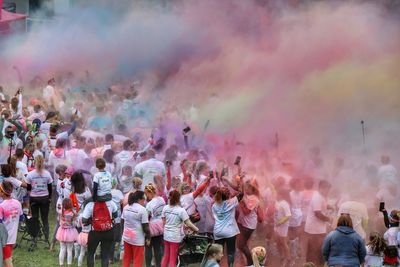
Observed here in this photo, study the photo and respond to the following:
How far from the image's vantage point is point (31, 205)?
1184 cm

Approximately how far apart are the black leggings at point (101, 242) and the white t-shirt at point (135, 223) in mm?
331

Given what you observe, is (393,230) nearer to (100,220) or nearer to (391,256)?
(391,256)

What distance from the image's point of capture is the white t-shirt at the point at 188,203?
10.7 meters

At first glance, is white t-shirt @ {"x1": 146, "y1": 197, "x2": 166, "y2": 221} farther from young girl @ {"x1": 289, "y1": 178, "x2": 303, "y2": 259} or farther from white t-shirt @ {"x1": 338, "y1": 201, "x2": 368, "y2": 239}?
white t-shirt @ {"x1": 338, "y1": 201, "x2": 368, "y2": 239}

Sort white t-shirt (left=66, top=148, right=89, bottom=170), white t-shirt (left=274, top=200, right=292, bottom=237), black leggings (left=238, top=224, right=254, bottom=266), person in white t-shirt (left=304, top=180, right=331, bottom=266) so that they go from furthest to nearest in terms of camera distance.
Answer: white t-shirt (left=66, top=148, right=89, bottom=170) < white t-shirt (left=274, top=200, right=292, bottom=237) < black leggings (left=238, top=224, right=254, bottom=266) < person in white t-shirt (left=304, top=180, right=331, bottom=266)

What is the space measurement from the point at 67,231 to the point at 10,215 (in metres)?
1.18

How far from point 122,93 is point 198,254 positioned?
8074 mm

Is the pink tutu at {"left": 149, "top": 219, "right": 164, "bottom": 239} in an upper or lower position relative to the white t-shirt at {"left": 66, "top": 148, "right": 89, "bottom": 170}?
lower

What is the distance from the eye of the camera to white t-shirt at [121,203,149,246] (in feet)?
32.3

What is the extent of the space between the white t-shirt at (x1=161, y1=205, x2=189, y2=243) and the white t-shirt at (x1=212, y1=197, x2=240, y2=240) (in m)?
0.63

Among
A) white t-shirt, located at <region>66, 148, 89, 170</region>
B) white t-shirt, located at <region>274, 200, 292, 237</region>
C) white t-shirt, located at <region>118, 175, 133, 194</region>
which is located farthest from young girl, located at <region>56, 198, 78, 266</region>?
white t-shirt, located at <region>274, 200, 292, 237</region>

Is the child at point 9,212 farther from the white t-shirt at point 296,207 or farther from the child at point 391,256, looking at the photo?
the child at point 391,256

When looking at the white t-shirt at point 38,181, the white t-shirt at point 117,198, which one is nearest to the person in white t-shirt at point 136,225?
the white t-shirt at point 117,198

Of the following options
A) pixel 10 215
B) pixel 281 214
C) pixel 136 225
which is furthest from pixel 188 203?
pixel 10 215
